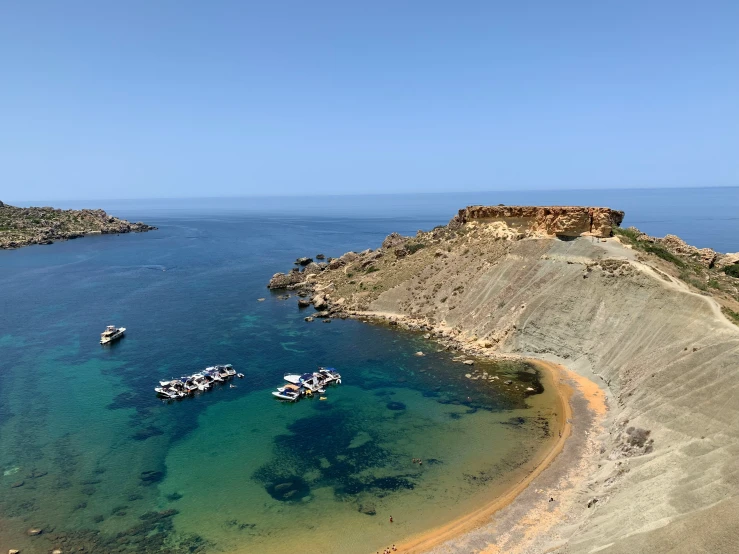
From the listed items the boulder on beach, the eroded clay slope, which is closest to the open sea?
the boulder on beach

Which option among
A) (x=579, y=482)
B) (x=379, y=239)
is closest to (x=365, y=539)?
(x=579, y=482)

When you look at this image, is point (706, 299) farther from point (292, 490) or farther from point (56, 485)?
point (56, 485)

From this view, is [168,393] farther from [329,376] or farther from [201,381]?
[329,376]

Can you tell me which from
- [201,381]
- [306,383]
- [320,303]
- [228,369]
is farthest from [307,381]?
[320,303]

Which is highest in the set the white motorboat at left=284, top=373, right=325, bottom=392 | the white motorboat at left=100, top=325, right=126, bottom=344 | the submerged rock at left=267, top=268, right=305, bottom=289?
the submerged rock at left=267, top=268, right=305, bottom=289

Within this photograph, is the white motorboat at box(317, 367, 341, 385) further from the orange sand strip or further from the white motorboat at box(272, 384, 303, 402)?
the orange sand strip

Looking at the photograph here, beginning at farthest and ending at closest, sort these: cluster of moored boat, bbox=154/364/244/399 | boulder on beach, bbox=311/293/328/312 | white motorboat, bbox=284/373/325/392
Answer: boulder on beach, bbox=311/293/328/312
white motorboat, bbox=284/373/325/392
cluster of moored boat, bbox=154/364/244/399

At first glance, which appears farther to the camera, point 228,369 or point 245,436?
point 228,369

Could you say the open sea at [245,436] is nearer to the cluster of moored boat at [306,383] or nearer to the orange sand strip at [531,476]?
the orange sand strip at [531,476]
